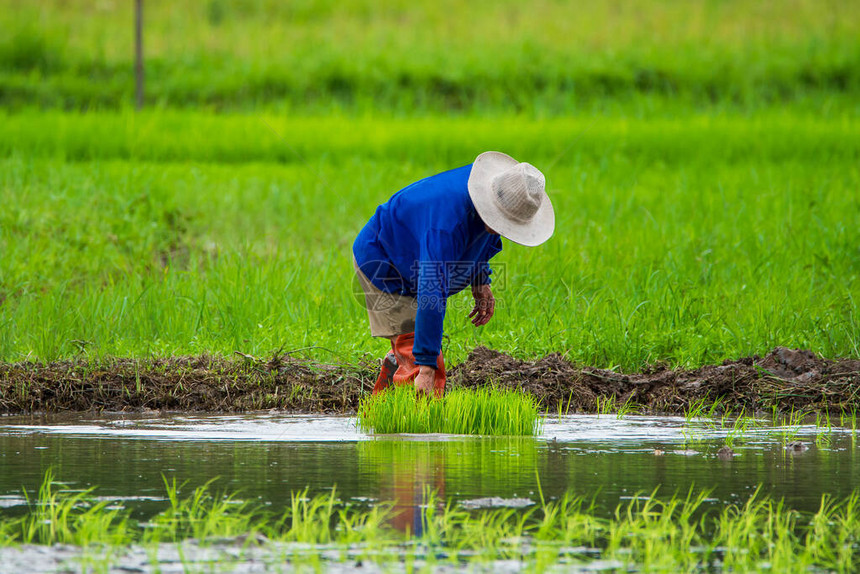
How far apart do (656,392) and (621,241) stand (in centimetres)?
328

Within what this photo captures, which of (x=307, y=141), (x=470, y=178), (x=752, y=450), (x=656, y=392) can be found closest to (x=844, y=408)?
(x=656, y=392)

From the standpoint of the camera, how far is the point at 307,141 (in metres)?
14.0

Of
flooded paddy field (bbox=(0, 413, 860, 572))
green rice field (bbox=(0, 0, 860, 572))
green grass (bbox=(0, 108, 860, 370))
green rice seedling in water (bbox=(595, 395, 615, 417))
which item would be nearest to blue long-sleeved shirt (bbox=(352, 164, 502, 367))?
green rice field (bbox=(0, 0, 860, 572))

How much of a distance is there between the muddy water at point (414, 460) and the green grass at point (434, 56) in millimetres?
11382

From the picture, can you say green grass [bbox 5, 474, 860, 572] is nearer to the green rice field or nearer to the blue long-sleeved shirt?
the green rice field

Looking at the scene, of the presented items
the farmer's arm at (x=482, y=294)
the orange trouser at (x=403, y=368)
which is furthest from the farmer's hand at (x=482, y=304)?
the orange trouser at (x=403, y=368)

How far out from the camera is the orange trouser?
5766 mm

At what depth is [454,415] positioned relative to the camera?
542 cm

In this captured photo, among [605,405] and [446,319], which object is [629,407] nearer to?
[605,405]

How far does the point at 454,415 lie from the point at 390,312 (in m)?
0.82

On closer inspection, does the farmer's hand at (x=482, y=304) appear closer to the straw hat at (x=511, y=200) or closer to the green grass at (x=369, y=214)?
the straw hat at (x=511, y=200)

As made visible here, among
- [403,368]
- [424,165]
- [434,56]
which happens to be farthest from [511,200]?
[434,56]

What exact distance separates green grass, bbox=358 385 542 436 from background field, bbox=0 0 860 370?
65.9 inches

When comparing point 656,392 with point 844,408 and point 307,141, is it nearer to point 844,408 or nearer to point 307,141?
point 844,408
